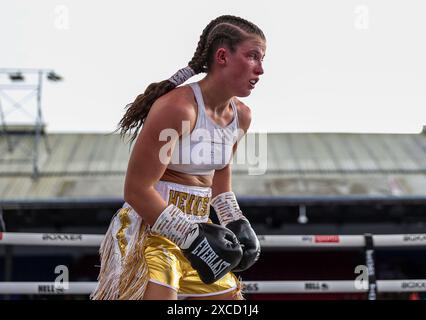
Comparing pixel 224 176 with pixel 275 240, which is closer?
pixel 224 176

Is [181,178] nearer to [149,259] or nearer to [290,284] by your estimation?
[149,259]

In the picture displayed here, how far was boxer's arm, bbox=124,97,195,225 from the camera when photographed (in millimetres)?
2461

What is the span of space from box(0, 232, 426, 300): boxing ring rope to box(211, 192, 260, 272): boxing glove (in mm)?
1974

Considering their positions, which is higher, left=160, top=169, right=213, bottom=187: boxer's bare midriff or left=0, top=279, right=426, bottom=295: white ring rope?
left=160, top=169, right=213, bottom=187: boxer's bare midriff

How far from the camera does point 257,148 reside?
10.5 meters

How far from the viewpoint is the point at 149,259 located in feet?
8.43

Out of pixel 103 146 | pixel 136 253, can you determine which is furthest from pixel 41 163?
pixel 136 253

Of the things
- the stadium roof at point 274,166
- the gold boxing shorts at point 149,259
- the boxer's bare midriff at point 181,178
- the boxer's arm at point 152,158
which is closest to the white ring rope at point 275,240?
the gold boxing shorts at point 149,259

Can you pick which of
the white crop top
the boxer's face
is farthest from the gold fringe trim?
the boxer's face

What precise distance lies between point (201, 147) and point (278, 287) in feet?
8.68

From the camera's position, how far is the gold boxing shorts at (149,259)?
2531 mm

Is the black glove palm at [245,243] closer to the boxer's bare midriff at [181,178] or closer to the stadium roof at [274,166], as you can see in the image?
the boxer's bare midriff at [181,178]

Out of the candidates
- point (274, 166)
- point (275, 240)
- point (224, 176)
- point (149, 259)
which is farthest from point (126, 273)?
point (274, 166)

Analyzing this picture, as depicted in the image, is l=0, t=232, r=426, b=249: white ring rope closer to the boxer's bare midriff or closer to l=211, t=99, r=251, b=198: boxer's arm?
l=211, t=99, r=251, b=198: boxer's arm
